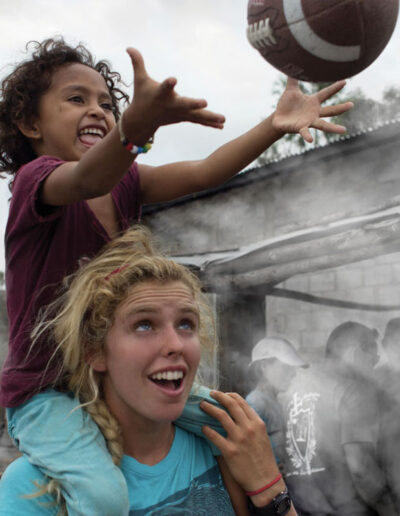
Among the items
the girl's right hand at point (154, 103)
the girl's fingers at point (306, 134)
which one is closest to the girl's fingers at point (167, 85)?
the girl's right hand at point (154, 103)

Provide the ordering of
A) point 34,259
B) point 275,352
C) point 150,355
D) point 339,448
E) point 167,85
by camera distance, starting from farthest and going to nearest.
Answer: point 275,352
point 339,448
point 34,259
point 150,355
point 167,85

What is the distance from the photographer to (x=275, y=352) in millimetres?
4035

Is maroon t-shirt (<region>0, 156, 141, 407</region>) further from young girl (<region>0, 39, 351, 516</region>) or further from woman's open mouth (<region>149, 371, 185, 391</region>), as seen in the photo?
woman's open mouth (<region>149, 371, 185, 391</region>)

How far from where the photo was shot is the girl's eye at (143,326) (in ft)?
5.24

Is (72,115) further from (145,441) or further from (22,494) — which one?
(22,494)

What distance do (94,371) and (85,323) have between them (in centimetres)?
14

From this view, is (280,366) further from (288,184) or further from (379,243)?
(288,184)

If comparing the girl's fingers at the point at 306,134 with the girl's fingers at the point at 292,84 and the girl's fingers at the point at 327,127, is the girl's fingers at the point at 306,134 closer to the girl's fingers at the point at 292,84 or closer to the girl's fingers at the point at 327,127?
the girl's fingers at the point at 327,127

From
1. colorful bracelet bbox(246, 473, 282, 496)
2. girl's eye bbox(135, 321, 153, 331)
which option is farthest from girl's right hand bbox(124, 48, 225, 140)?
colorful bracelet bbox(246, 473, 282, 496)

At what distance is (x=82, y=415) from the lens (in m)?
1.58

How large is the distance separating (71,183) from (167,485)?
0.84 metres

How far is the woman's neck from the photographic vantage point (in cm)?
162

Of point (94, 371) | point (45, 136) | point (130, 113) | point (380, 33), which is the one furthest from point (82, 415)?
point (380, 33)

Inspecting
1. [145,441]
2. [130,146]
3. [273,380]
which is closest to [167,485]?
[145,441]
